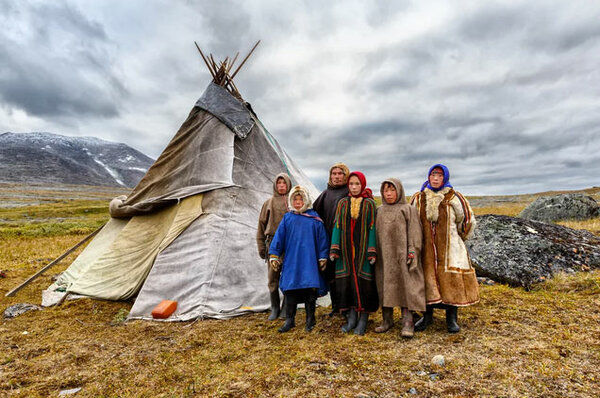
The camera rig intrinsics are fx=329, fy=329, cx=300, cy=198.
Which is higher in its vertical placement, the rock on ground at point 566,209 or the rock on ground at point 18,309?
the rock on ground at point 566,209

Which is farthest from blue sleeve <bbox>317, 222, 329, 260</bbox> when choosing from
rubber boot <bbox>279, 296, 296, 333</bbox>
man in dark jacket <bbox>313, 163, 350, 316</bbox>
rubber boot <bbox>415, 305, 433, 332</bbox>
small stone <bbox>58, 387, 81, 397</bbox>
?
small stone <bbox>58, 387, 81, 397</bbox>

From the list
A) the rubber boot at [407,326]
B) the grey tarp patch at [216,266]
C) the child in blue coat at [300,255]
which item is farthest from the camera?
the grey tarp patch at [216,266]

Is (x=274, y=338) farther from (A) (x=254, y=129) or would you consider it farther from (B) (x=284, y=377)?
(A) (x=254, y=129)

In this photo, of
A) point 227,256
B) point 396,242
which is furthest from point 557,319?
point 227,256

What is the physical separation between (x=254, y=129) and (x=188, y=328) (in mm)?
4597

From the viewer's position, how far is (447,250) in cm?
408

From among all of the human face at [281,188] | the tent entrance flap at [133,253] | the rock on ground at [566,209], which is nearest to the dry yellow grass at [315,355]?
the tent entrance flap at [133,253]

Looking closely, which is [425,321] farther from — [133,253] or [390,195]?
[133,253]

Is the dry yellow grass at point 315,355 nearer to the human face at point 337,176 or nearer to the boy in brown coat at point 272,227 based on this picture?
the boy in brown coat at point 272,227

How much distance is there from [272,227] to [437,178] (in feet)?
8.10

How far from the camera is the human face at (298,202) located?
15.3 ft

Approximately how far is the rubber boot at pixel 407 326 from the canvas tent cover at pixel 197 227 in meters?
2.34

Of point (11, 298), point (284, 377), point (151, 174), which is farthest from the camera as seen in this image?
point (151, 174)

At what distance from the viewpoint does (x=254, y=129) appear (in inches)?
302
